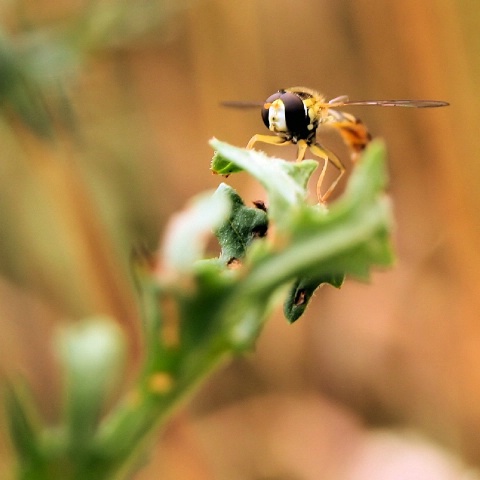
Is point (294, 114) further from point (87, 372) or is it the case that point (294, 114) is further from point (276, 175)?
point (87, 372)

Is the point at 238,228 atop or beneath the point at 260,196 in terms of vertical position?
atop

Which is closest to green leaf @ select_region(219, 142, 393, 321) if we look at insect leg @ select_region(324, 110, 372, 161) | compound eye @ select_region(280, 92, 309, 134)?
compound eye @ select_region(280, 92, 309, 134)

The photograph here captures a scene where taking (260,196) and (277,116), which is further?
(260,196)

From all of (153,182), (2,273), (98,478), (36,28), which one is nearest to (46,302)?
(2,273)

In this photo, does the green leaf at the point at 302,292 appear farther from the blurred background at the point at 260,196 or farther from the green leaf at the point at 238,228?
the blurred background at the point at 260,196

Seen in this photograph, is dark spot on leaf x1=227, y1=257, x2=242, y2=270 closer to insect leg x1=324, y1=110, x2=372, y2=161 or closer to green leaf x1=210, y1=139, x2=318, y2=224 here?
green leaf x1=210, y1=139, x2=318, y2=224

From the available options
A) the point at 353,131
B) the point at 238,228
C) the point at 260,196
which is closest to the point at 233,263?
the point at 238,228

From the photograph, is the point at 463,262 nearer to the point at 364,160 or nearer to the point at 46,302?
the point at 46,302
